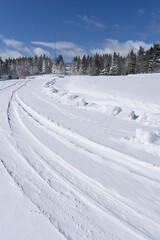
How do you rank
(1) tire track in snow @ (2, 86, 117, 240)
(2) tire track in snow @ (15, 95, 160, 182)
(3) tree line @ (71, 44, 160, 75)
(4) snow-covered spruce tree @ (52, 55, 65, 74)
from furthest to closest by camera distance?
(4) snow-covered spruce tree @ (52, 55, 65, 74) → (3) tree line @ (71, 44, 160, 75) → (2) tire track in snow @ (15, 95, 160, 182) → (1) tire track in snow @ (2, 86, 117, 240)

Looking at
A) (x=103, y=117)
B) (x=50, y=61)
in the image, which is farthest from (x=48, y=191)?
(x=50, y=61)

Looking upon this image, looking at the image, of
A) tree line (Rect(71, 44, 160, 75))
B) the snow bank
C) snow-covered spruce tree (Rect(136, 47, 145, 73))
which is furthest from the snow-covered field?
snow-covered spruce tree (Rect(136, 47, 145, 73))

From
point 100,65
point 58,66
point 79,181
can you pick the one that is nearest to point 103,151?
point 79,181

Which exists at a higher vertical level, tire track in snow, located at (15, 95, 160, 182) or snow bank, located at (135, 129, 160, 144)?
snow bank, located at (135, 129, 160, 144)

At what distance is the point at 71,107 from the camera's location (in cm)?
1337

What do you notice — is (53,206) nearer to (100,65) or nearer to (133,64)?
(133,64)

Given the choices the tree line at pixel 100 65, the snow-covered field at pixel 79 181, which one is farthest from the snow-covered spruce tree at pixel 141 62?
the snow-covered field at pixel 79 181

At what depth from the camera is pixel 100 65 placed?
105 metres

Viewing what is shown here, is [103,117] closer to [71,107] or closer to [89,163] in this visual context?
[71,107]

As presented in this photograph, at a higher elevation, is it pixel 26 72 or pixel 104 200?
pixel 104 200

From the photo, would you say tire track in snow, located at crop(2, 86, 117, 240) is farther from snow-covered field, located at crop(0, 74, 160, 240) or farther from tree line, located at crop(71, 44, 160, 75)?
tree line, located at crop(71, 44, 160, 75)

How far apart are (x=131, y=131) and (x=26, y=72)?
126230 millimetres

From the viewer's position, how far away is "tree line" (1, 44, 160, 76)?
6769cm

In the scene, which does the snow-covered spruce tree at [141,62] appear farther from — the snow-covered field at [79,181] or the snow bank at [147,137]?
the snow bank at [147,137]
